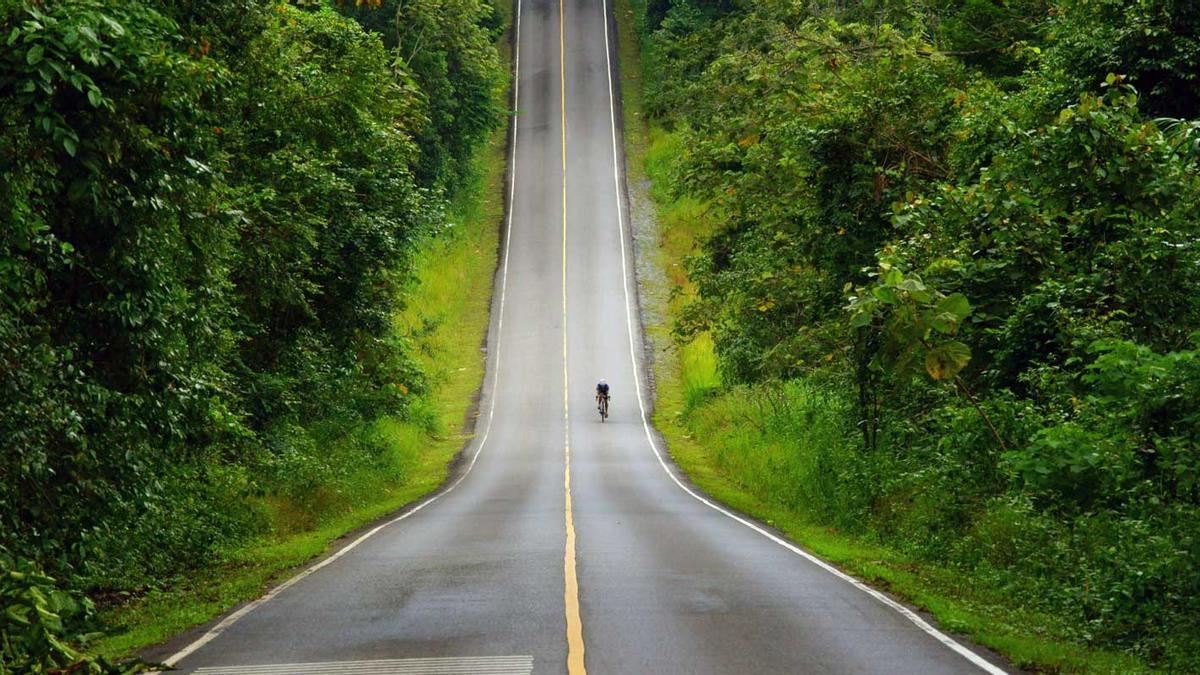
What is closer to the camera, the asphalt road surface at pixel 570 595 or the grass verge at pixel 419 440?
the asphalt road surface at pixel 570 595

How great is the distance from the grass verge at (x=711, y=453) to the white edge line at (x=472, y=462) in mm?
6083

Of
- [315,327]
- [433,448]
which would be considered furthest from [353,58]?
[433,448]

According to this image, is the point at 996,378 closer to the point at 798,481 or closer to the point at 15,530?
the point at 798,481

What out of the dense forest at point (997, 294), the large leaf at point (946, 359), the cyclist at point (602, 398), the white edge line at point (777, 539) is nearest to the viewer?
the white edge line at point (777, 539)

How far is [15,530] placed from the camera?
980cm

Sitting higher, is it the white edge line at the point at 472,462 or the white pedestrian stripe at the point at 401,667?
the white edge line at the point at 472,462

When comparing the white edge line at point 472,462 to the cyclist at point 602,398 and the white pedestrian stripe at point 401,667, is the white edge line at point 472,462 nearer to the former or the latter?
the white pedestrian stripe at point 401,667

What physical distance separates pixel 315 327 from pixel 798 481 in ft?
33.9

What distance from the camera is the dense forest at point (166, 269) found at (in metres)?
9.25

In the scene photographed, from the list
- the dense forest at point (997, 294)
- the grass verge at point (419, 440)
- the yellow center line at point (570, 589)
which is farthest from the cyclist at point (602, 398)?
the dense forest at point (997, 294)

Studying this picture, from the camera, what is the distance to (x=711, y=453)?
115ft

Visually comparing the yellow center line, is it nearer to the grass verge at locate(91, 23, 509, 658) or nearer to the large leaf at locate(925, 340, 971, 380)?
the grass verge at locate(91, 23, 509, 658)

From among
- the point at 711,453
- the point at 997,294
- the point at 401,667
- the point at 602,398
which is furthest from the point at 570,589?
the point at 602,398

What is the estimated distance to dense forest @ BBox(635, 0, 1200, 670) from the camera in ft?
40.7
